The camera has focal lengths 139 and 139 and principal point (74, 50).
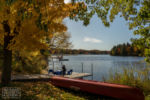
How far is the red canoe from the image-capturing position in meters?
5.70

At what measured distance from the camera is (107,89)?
6.21m

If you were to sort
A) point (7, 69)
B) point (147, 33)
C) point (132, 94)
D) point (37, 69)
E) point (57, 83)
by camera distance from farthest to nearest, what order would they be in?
1. point (37, 69)
2. point (57, 83)
3. point (7, 69)
4. point (132, 94)
5. point (147, 33)

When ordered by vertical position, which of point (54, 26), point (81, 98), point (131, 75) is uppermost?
point (54, 26)

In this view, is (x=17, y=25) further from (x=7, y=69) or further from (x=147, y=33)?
Result: (x=147, y=33)

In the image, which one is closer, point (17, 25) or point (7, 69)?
point (17, 25)

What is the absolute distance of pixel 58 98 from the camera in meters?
6.19

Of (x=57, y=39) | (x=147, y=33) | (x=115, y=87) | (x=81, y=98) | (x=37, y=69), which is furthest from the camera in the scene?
(x=57, y=39)

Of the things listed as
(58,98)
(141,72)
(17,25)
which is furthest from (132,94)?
(17,25)

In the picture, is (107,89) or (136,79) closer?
(107,89)

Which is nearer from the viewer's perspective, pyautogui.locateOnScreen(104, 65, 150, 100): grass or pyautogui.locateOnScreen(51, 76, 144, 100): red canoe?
pyautogui.locateOnScreen(51, 76, 144, 100): red canoe

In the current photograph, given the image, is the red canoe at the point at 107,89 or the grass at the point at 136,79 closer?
the red canoe at the point at 107,89

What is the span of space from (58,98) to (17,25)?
4.08 m

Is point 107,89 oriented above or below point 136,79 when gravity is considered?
below

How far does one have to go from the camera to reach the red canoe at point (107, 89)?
18.7ft
